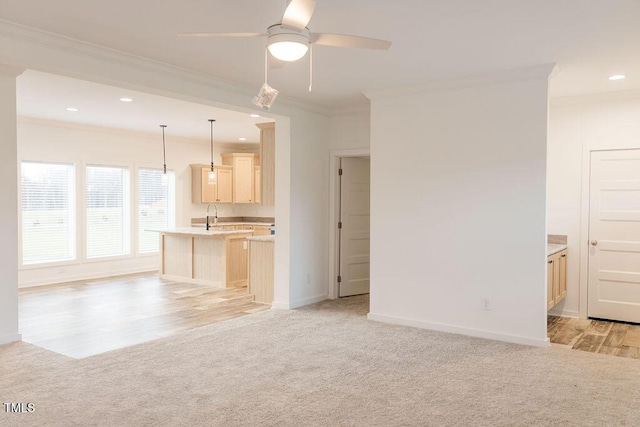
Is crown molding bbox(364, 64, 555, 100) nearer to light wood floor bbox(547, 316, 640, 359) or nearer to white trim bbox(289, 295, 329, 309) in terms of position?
light wood floor bbox(547, 316, 640, 359)

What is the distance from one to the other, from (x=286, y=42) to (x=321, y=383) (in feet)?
7.85

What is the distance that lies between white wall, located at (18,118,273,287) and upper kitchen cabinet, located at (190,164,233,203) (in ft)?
0.44

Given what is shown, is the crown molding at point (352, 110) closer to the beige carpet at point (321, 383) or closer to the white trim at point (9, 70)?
the beige carpet at point (321, 383)

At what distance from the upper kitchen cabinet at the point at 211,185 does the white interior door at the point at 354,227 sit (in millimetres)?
4151

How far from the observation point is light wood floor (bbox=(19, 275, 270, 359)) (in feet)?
15.7

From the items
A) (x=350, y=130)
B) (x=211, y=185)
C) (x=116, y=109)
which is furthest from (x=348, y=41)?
(x=211, y=185)

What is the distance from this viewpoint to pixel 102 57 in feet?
13.2

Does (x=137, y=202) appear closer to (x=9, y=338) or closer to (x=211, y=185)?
(x=211, y=185)

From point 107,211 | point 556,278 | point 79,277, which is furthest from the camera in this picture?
point 107,211

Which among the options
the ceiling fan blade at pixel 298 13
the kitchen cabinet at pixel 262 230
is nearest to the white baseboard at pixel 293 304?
the ceiling fan blade at pixel 298 13

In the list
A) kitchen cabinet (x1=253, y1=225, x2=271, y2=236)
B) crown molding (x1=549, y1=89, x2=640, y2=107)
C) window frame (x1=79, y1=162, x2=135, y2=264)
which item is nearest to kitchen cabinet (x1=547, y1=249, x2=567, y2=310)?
crown molding (x1=549, y1=89, x2=640, y2=107)

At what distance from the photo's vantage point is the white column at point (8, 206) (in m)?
4.48

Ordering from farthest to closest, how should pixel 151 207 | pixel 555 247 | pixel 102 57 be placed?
pixel 151 207
pixel 555 247
pixel 102 57

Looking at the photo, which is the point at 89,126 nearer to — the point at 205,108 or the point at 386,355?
the point at 205,108
